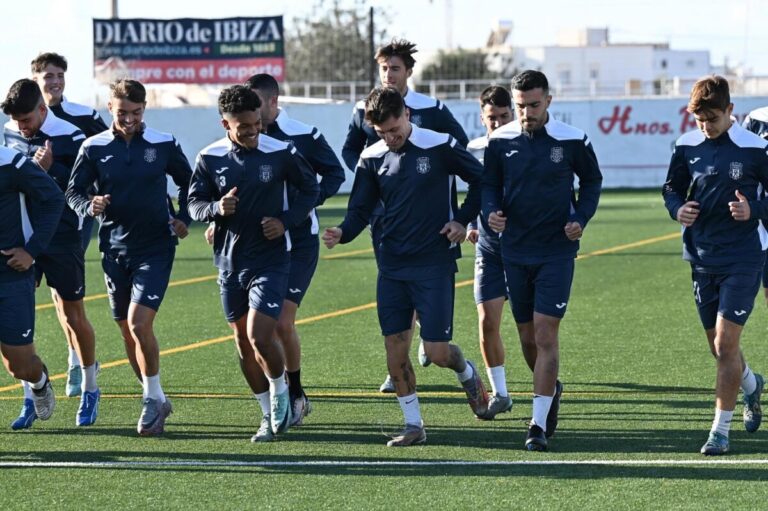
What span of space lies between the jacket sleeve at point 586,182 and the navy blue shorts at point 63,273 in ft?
11.4

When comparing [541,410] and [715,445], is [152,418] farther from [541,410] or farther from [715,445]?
[715,445]

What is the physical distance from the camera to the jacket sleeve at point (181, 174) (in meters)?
8.79

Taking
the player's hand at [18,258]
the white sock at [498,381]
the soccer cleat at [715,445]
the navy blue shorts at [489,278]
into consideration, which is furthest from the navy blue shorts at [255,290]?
the soccer cleat at [715,445]

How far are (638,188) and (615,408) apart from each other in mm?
28184

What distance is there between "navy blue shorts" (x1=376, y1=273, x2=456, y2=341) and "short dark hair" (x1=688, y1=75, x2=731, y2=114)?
5.67 feet

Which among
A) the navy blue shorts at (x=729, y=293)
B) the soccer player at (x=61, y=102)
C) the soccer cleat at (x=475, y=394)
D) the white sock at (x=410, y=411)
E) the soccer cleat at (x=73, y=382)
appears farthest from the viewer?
the soccer player at (x=61, y=102)

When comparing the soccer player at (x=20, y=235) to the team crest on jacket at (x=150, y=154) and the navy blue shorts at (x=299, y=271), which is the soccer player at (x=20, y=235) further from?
the navy blue shorts at (x=299, y=271)

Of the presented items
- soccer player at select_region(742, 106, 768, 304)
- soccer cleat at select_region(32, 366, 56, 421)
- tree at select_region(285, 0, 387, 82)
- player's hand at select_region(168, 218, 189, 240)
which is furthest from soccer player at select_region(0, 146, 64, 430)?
tree at select_region(285, 0, 387, 82)

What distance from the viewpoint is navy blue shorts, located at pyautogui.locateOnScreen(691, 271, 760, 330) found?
7.64 meters

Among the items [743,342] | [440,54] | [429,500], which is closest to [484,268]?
[429,500]

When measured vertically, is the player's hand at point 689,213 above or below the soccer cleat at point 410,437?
above

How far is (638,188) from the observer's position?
36.6 metres

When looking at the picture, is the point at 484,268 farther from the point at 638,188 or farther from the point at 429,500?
the point at 638,188

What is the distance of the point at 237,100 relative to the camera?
7.92m
